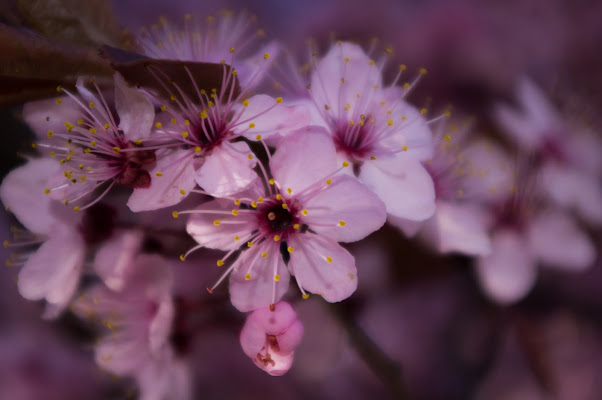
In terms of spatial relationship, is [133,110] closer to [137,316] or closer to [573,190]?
[137,316]

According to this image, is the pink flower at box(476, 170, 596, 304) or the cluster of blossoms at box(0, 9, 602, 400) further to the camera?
the pink flower at box(476, 170, 596, 304)

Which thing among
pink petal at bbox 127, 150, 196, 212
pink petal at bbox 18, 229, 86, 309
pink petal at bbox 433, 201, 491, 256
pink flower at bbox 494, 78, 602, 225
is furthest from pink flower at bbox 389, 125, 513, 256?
pink petal at bbox 18, 229, 86, 309

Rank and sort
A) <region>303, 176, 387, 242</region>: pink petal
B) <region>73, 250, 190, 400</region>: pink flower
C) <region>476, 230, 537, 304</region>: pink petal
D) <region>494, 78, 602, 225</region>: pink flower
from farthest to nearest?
<region>494, 78, 602, 225</region>: pink flower
<region>476, 230, 537, 304</region>: pink petal
<region>73, 250, 190, 400</region>: pink flower
<region>303, 176, 387, 242</region>: pink petal

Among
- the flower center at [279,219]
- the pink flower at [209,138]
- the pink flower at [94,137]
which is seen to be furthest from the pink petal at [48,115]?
the flower center at [279,219]

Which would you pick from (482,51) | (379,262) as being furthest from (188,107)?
(482,51)

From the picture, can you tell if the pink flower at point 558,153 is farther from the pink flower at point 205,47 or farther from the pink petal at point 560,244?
the pink flower at point 205,47

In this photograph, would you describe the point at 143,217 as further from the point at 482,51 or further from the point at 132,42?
the point at 482,51

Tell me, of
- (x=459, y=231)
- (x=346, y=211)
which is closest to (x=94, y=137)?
(x=346, y=211)

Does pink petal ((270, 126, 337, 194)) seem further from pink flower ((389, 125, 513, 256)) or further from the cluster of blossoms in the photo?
pink flower ((389, 125, 513, 256))
